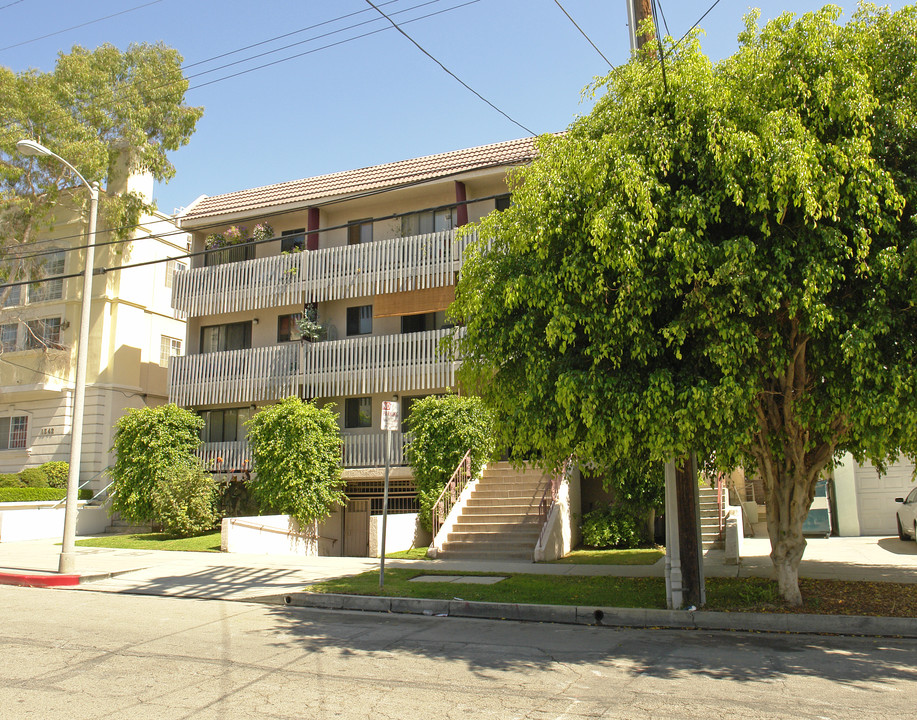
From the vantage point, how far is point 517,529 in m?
16.9

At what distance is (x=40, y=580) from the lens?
13836mm

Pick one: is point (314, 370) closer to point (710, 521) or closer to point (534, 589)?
point (710, 521)

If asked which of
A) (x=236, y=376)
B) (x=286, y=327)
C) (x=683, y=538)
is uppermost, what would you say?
(x=286, y=327)

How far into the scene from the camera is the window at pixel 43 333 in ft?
91.4

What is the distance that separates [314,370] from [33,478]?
1086 centimetres

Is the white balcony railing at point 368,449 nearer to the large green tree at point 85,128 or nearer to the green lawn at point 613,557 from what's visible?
the green lawn at point 613,557

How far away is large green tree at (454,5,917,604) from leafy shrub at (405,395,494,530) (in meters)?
9.27

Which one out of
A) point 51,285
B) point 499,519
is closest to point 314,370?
point 499,519

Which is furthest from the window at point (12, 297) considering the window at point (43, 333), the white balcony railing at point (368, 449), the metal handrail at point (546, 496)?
the metal handrail at point (546, 496)

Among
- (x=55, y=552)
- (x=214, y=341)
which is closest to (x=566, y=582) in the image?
Result: (x=55, y=552)

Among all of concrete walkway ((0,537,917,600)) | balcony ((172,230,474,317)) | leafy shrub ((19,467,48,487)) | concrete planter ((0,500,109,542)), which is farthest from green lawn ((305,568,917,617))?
leafy shrub ((19,467,48,487))

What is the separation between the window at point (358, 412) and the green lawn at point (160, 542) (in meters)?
5.46

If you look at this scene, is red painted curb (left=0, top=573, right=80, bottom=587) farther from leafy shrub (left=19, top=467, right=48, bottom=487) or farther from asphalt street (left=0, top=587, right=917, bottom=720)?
leafy shrub (left=19, top=467, right=48, bottom=487)

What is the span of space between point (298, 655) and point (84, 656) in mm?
2185
